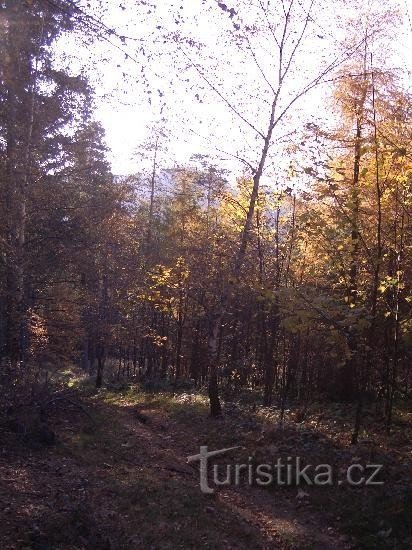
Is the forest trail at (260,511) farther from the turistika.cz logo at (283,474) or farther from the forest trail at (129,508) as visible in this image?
the turistika.cz logo at (283,474)

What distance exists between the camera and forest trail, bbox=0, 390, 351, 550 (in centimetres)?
615

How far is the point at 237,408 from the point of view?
1509cm

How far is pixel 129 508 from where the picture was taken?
24.2 feet

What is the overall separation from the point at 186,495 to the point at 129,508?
43.3 inches

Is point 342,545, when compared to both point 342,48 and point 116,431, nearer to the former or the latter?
point 116,431

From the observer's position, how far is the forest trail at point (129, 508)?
615 cm

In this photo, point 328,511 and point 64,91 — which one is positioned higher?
point 64,91

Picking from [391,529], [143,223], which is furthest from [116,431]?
[143,223]

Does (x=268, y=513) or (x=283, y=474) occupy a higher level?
(x=283, y=474)

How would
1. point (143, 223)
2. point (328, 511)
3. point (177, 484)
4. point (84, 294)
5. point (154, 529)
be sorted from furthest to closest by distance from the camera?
1. point (143, 223)
2. point (84, 294)
3. point (177, 484)
4. point (328, 511)
5. point (154, 529)

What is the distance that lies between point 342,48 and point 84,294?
13.7 metres

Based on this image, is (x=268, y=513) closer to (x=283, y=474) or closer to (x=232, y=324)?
(x=283, y=474)

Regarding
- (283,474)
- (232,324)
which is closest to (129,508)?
(283,474)

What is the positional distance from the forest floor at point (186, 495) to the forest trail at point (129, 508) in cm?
2
